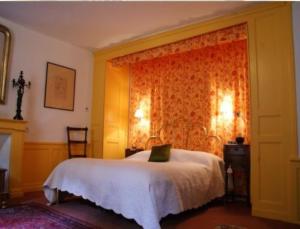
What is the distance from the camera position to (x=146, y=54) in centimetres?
455

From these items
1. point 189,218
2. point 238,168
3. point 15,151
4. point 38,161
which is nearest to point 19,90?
point 15,151

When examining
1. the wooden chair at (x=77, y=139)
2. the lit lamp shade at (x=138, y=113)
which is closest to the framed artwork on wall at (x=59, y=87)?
A: the wooden chair at (x=77, y=139)

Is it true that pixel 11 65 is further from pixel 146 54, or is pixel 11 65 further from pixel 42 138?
pixel 146 54

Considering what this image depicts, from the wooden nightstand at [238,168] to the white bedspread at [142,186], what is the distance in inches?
10.8

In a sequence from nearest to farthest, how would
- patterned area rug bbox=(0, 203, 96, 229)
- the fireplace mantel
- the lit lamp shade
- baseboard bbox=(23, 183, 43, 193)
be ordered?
patterned area rug bbox=(0, 203, 96, 229) < the fireplace mantel < baseboard bbox=(23, 183, 43, 193) < the lit lamp shade

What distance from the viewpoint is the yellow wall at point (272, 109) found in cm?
290

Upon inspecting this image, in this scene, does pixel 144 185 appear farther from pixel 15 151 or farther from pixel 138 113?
pixel 138 113

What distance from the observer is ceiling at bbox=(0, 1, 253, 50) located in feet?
A: 11.3

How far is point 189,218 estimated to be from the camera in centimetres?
288

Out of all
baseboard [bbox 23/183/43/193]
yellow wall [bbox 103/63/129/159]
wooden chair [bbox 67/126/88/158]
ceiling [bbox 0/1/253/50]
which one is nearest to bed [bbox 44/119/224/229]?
baseboard [bbox 23/183/43/193]

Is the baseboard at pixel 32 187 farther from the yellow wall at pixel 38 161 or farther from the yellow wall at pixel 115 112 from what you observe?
the yellow wall at pixel 115 112

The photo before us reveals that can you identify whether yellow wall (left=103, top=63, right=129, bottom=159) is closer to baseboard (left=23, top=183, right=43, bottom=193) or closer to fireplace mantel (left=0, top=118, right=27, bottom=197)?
baseboard (left=23, top=183, right=43, bottom=193)

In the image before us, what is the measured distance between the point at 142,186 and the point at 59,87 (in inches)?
122

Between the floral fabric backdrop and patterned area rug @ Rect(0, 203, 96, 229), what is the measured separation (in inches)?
97.9
